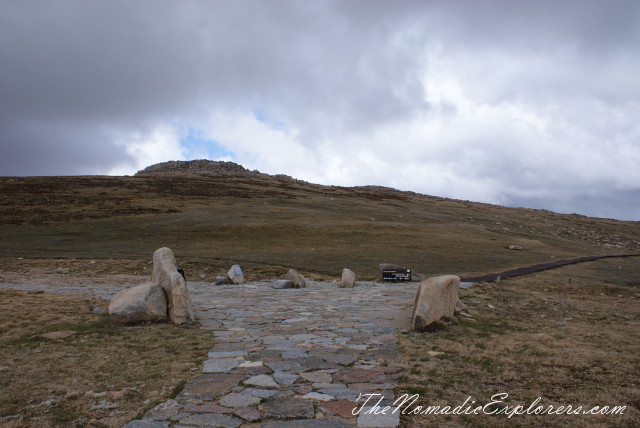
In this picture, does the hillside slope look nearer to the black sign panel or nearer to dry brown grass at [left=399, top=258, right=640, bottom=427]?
the black sign panel

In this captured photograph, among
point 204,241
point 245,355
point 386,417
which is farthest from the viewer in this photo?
point 204,241

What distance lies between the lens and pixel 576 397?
539 centimetres

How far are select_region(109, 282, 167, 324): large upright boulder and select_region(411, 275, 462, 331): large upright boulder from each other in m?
6.11

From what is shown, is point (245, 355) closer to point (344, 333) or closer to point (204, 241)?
point (344, 333)

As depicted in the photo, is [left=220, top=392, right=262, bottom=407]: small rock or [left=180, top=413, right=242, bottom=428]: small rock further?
[left=220, top=392, right=262, bottom=407]: small rock

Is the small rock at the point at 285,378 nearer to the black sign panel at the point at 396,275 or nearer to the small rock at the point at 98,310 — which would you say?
the small rock at the point at 98,310

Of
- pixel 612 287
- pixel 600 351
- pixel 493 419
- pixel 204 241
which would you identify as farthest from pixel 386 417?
pixel 204 241

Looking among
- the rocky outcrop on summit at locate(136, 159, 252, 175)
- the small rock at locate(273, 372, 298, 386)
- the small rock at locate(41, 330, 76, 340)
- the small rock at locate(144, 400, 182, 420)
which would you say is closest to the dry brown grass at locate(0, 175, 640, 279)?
the small rock at locate(41, 330, 76, 340)

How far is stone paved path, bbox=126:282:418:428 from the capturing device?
4.70m

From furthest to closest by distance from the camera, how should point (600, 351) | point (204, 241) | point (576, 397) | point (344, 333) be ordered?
point (204, 241) → point (344, 333) → point (600, 351) → point (576, 397)

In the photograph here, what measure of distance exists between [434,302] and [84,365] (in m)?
7.16

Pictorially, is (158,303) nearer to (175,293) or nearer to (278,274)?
(175,293)

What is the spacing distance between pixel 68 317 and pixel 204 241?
24060 mm

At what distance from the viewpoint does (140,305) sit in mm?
9703
